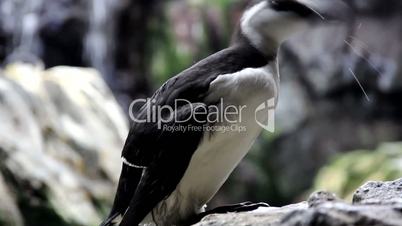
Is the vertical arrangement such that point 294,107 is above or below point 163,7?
below

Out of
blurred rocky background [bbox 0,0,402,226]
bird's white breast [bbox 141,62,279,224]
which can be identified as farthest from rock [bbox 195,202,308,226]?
blurred rocky background [bbox 0,0,402,226]

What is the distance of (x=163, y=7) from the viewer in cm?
707

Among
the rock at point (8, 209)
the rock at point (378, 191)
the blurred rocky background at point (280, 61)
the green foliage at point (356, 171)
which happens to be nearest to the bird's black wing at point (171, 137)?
the rock at point (378, 191)

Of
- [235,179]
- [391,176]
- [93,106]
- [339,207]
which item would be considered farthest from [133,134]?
[235,179]

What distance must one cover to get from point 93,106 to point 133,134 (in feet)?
8.30

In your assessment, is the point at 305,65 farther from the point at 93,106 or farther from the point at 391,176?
the point at 93,106

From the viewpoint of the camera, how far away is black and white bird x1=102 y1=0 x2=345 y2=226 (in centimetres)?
178

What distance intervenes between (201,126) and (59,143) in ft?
7.52

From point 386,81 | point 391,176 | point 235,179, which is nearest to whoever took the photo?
point 391,176

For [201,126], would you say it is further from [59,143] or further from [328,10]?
[59,143]

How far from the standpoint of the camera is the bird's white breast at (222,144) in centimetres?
179

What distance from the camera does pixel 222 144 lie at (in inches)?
71.3

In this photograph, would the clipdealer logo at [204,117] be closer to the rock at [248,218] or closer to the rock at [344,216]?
the rock at [248,218]

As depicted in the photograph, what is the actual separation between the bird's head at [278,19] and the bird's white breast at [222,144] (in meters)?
0.11
